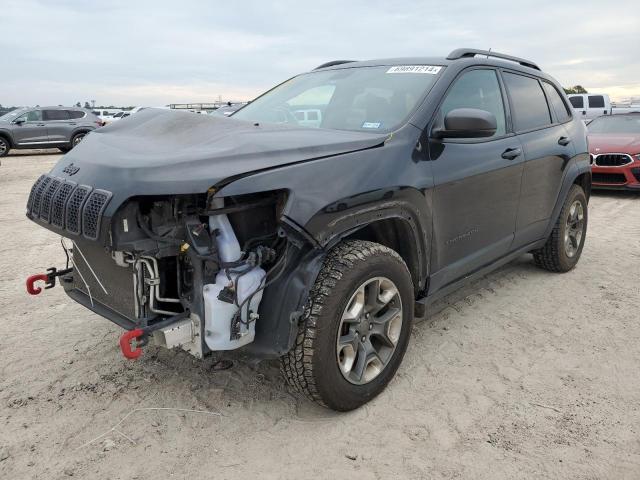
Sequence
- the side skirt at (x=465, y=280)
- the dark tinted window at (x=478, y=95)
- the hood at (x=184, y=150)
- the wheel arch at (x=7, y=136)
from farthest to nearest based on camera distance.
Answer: the wheel arch at (x=7, y=136) < the dark tinted window at (x=478, y=95) < the side skirt at (x=465, y=280) < the hood at (x=184, y=150)

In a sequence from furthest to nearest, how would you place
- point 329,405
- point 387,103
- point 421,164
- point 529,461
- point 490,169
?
point 490,169
point 387,103
point 421,164
point 329,405
point 529,461

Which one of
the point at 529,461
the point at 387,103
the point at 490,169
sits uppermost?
the point at 387,103

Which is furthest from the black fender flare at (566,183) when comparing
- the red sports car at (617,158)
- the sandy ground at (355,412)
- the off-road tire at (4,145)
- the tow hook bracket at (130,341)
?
the off-road tire at (4,145)

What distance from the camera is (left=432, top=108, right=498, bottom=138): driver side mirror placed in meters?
3.03

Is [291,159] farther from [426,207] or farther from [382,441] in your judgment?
[382,441]

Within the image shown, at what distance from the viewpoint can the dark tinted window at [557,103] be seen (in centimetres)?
479

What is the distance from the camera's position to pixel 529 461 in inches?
96.2

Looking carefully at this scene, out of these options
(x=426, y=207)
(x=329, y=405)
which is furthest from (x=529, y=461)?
(x=426, y=207)

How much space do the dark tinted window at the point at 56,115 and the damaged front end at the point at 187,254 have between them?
720 inches

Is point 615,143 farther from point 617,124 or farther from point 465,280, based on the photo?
point 465,280

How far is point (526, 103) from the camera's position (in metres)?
4.32

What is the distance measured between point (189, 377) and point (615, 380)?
2.51m

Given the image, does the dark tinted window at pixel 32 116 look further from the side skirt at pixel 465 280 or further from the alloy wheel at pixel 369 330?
the alloy wheel at pixel 369 330

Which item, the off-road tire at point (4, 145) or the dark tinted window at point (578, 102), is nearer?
the off-road tire at point (4, 145)
